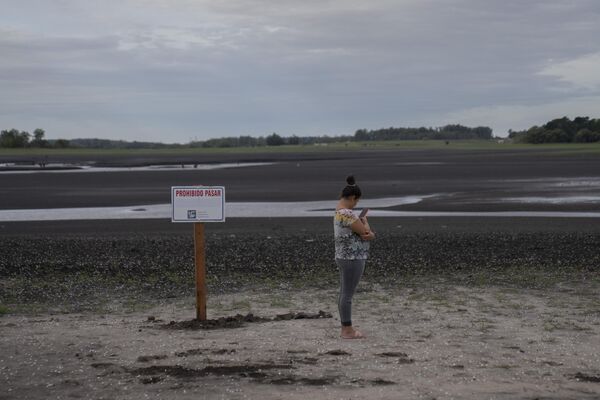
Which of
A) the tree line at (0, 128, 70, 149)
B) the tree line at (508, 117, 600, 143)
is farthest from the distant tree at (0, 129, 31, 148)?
the tree line at (508, 117, 600, 143)

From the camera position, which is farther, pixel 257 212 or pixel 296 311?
pixel 257 212

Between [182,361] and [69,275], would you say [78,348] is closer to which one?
[182,361]

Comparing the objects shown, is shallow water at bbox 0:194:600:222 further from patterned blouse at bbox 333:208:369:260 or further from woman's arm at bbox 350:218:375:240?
woman's arm at bbox 350:218:375:240

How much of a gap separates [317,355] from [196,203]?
8.87ft

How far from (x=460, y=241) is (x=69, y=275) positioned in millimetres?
8527

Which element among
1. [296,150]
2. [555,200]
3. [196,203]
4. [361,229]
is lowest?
[555,200]

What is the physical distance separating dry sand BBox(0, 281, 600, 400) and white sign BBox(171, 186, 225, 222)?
1.33 meters

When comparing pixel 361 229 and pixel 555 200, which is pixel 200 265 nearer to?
pixel 361 229

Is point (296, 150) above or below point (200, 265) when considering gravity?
below

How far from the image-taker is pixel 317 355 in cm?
848

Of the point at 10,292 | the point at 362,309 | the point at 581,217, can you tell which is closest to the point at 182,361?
the point at 362,309

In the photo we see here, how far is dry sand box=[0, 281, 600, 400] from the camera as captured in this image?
7.41 m

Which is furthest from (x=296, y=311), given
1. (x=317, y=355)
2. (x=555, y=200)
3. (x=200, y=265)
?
(x=555, y=200)

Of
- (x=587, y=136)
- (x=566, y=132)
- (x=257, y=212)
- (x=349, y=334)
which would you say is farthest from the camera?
(x=566, y=132)
